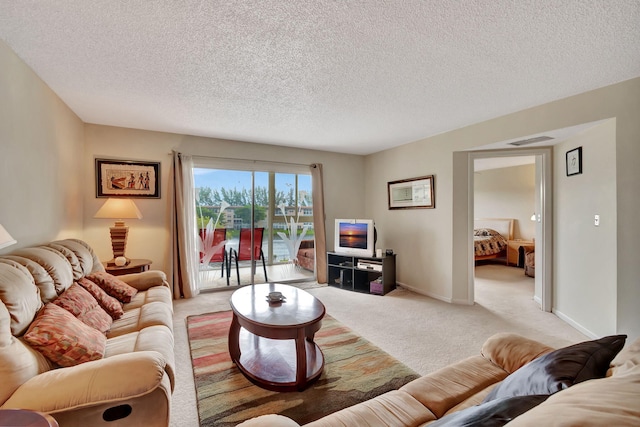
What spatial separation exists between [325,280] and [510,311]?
274cm

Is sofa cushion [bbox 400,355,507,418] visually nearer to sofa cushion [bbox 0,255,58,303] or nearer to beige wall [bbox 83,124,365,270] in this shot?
sofa cushion [bbox 0,255,58,303]

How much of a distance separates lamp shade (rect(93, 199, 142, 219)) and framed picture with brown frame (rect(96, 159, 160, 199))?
56 centimetres

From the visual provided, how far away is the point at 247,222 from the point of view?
4.72 m

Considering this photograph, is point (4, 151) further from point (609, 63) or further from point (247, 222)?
point (609, 63)

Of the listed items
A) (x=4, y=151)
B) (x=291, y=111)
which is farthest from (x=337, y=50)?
(x=4, y=151)

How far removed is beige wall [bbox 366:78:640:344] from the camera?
7.85 ft

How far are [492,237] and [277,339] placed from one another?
630cm

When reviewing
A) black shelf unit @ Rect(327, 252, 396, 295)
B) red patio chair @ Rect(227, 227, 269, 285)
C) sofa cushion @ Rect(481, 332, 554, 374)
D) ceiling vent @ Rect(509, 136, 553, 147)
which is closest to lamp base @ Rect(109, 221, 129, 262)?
red patio chair @ Rect(227, 227, 269, 285)

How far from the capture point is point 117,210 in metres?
3.33

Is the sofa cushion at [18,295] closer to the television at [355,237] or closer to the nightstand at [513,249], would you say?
the television at [355,237]

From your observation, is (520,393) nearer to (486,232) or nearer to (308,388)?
(308,388)

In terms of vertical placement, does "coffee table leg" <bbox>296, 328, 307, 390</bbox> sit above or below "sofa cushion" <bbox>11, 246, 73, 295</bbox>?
below

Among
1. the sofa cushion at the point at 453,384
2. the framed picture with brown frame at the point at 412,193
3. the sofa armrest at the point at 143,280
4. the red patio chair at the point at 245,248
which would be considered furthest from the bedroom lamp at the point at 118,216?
the framed picture with brown frame at the point at 412,193

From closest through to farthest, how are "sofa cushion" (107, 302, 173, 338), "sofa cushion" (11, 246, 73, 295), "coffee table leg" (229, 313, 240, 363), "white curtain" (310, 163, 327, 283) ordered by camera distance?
"sofa cushion" (11, 246, 73, 295) → "sofa cushion" (107, 302, 173, 338) → "coffee table leg" (229, 313, 240, 363) → "white curtain" (310, 163, 327, 283)
